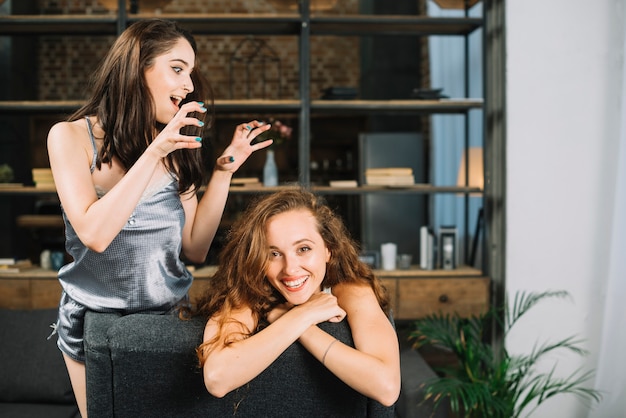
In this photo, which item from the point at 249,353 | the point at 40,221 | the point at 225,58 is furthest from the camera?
the point at 225,58

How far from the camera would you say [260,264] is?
4.58 feet

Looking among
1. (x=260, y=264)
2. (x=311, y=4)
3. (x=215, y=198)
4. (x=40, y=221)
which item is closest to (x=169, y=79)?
(x=215, y=198)

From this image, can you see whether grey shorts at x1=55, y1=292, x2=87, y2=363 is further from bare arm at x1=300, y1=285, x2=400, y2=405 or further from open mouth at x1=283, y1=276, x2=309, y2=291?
bare arm at x1=300, y1=285, x2=400, y2=405

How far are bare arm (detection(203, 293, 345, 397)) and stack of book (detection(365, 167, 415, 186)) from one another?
2.32m

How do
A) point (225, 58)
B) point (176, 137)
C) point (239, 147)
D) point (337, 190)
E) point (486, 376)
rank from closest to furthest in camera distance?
point (176, 137) → point (239, 147) → point (486, 376) → point (337, 190) → point (225, 58)

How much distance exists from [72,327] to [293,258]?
58 centimetres

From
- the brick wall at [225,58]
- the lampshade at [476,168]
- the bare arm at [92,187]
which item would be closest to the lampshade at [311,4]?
the lampshade at [476,168]

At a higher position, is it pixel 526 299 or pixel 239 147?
pixel 239 147

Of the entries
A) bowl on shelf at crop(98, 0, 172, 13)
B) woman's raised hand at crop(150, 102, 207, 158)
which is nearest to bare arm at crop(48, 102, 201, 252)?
woman's raised hand at crop(150, 102, 207, 158)

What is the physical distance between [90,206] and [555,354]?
103 inches

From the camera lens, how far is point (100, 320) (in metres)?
1.30

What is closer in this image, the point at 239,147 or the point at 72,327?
the point at 72,327

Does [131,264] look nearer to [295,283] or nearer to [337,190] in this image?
[295,283]

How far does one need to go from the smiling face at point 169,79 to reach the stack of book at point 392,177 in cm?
213
